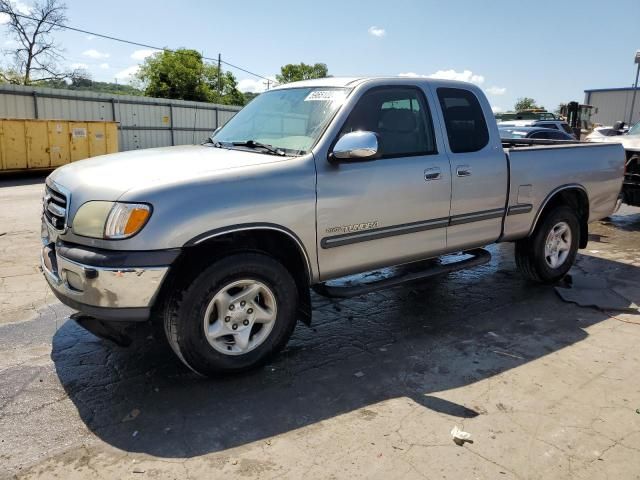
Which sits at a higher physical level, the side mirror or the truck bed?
the side mirror

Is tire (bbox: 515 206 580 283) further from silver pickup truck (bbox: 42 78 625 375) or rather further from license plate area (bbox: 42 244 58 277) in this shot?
license plate area (bbox: 42 244 58 277)

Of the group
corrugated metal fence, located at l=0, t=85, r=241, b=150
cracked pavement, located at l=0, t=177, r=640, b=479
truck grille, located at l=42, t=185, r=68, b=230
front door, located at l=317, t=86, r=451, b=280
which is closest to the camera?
cracked pavement, located at l=0, t=177, r=640, b=479

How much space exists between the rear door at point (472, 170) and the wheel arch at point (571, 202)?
706mm

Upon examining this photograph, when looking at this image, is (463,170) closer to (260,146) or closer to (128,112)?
(260,146)

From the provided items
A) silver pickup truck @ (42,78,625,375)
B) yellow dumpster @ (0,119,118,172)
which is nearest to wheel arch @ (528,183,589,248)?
silver pickup truck @ (42,78,625,375)

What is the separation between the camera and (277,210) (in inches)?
136

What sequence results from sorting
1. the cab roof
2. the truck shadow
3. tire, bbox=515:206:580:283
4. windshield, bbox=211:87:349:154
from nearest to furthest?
the truck shadow
windshield, bbox=211:87:349:154
the cab roof
tire, bbox=515:206:580:283

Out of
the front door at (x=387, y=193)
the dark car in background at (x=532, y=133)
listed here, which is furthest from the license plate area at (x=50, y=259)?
the dark car in background at (x=532, y=133)

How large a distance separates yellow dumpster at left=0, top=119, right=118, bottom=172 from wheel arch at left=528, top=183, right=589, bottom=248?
15.3 m

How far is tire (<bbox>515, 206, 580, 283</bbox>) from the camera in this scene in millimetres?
5453

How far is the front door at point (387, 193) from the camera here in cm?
375

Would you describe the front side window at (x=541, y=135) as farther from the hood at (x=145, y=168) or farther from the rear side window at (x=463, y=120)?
the hood at (x=145, y=168)

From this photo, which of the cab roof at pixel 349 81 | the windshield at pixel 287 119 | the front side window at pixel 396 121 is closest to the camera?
the windshield at pixel 287 119

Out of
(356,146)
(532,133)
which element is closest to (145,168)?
(356,146)
